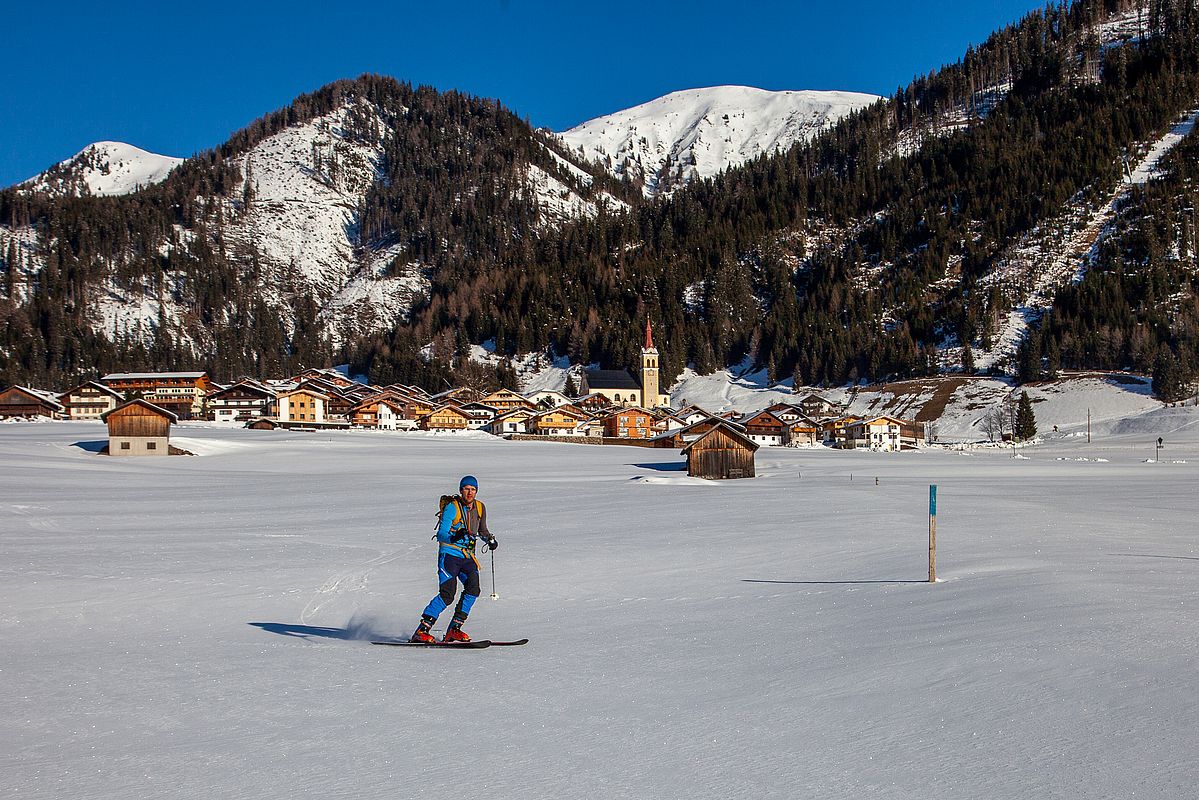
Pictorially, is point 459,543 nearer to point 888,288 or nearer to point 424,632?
point 424,632

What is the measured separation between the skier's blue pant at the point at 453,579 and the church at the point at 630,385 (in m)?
136

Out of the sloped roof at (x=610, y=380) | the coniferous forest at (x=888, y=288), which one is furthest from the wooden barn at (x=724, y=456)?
the sloped roof at (x=610, y=380)

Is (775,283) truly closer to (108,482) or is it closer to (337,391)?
(337,391)

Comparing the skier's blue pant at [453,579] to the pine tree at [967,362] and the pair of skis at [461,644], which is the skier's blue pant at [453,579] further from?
the pine tree at [967,362]

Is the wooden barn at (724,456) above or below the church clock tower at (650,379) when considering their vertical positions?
below

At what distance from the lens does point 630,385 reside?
498 feet

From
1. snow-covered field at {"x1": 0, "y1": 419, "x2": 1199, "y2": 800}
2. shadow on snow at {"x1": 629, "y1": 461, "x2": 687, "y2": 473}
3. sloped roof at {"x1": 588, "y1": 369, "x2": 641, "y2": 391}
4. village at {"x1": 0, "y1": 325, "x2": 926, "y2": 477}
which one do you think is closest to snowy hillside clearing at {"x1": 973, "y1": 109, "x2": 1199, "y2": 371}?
village at {"x1": 0, "y1": 325, "x2": 926, "y2": 477}

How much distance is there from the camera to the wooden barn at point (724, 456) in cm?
5291

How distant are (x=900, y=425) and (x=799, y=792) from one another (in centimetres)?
10697

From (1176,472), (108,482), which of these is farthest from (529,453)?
(1176,472)

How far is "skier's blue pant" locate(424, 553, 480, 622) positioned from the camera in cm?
993

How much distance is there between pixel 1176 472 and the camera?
5241 cm

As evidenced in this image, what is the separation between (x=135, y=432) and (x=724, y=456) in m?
47.7

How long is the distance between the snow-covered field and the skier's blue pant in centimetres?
62
